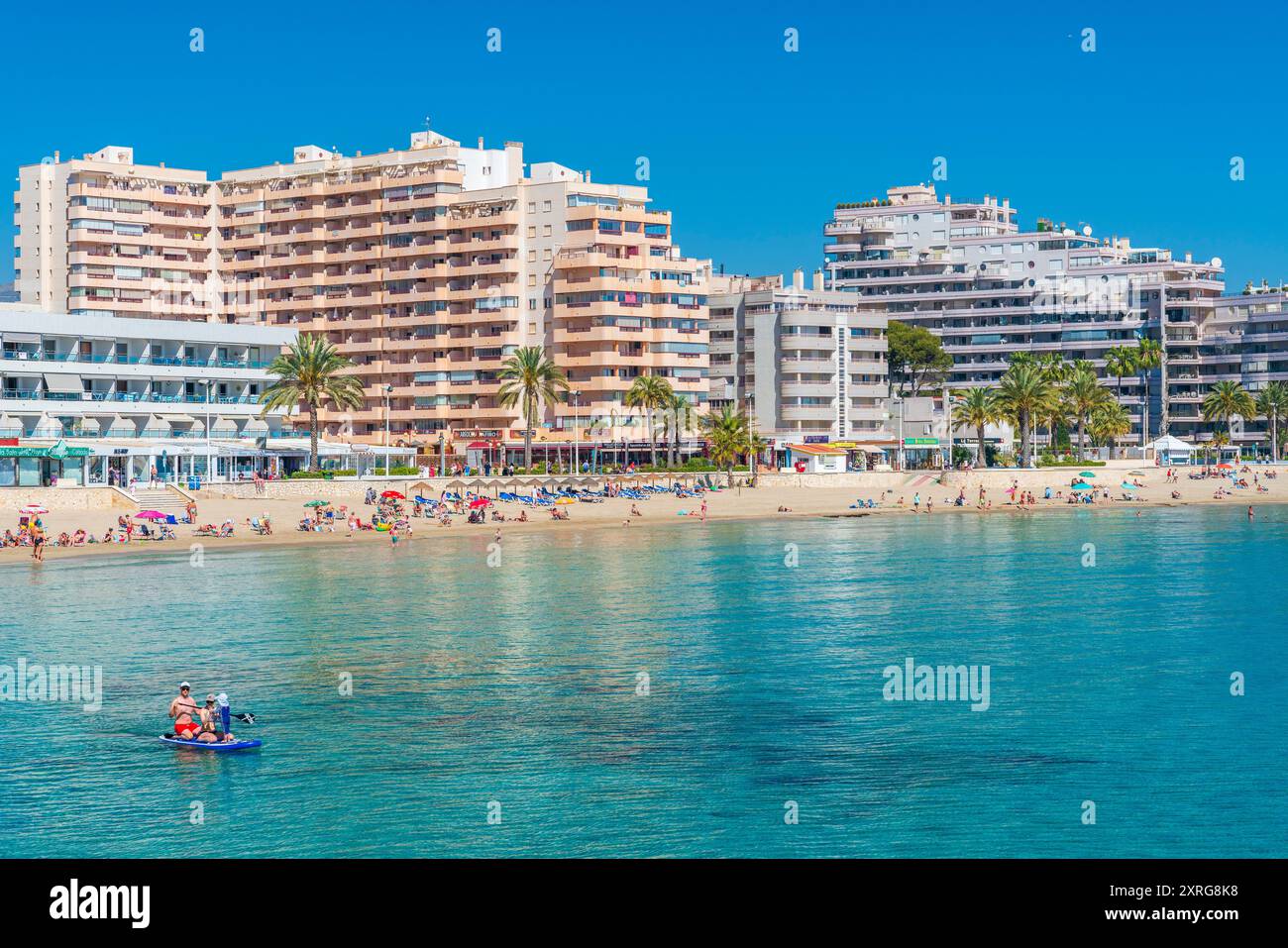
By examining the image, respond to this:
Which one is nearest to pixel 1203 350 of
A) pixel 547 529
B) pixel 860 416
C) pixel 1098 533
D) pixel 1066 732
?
pixel 860 416

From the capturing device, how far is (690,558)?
75.5 meters

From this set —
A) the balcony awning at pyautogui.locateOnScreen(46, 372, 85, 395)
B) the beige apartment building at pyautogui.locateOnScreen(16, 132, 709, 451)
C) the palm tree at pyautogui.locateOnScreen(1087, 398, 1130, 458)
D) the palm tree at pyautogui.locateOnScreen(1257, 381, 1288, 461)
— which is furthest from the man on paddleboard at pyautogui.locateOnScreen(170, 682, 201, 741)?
the palm tree at pyautogui.locateOnScreen(1257, 381, 1288, 461)

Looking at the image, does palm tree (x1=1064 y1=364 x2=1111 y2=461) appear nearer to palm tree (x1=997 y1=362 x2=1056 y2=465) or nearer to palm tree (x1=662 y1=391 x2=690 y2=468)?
palm tree (x1=997 y1=362 x2=1056 y2=465)

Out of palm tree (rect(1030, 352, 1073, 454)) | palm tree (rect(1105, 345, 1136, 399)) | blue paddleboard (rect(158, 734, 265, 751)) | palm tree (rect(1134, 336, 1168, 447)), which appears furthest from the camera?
palm tree (rect(1134, 336, 1168, 447))

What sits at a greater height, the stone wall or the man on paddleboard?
the stone wall

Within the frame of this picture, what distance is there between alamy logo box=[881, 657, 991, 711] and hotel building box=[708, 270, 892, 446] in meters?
106

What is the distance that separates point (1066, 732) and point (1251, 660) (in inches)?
497

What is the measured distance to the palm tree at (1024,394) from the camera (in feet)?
444

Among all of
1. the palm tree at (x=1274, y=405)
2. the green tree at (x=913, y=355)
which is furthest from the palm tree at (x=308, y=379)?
the palm tree at (x=1274, y=405)

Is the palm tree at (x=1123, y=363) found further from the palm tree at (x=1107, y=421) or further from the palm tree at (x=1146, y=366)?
the palm tree at (x=1107, y=421)

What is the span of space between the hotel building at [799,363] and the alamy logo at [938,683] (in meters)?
106

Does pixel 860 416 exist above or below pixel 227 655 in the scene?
above

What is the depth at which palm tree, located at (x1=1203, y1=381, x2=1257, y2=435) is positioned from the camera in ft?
544
